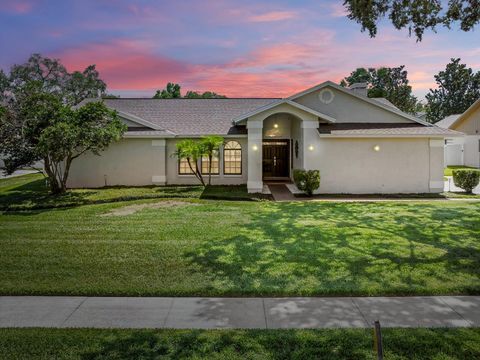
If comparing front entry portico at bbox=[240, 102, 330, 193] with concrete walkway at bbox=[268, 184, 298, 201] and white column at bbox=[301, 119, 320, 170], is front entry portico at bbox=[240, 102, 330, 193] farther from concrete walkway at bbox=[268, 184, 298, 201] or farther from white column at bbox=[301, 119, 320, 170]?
concrete walkway at bbox=[268, 184, 298, 201]

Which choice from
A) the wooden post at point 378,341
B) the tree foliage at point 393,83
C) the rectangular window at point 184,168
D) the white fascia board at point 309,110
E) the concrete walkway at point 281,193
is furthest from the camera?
the tree foliage at point 393,83

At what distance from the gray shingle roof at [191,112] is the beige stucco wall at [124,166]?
1.47m

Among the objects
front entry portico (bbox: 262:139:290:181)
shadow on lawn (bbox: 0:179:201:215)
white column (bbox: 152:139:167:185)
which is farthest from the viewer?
front entry portico (bbox: 262:139:290:181)

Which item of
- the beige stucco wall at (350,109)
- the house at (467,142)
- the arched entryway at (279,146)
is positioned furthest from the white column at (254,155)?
the house at (467,142)

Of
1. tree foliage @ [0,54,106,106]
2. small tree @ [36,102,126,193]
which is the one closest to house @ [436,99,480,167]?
small tree @ [36,102,126,193]

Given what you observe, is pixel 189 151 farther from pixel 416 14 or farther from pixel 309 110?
pixel 416 14

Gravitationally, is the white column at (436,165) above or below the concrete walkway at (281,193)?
above

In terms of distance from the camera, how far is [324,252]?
9.38 m

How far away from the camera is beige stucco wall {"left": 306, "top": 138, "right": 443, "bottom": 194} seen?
19.1 m

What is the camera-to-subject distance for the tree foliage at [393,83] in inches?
2837

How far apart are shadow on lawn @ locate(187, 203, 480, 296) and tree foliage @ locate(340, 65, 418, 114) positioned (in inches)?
2487

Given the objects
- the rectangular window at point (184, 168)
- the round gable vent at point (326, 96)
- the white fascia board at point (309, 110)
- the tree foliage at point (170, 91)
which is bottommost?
the rectangular window at point (184, 168)

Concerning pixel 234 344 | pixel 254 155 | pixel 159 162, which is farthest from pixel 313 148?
pixel 234 344

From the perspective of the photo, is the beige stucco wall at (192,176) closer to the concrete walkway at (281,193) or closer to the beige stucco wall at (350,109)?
the concrete walkway at (281,193)
